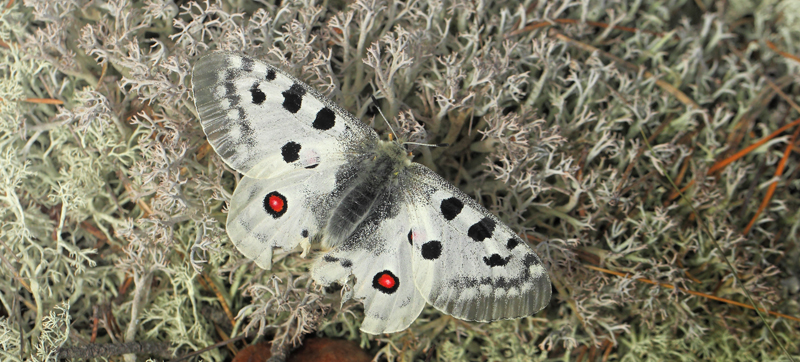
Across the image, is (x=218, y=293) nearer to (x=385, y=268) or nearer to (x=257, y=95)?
(x=385, y=268)

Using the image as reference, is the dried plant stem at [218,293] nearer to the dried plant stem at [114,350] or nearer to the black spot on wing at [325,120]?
the dried plant stem at [114,350]

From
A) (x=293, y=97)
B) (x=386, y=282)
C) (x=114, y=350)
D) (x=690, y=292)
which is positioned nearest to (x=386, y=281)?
(x=386, y=282)

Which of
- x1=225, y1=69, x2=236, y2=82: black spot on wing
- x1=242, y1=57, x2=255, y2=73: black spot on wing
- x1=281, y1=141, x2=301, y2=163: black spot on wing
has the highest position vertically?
x1=242, y1=57, x2=255, y2=73: black spot on wing

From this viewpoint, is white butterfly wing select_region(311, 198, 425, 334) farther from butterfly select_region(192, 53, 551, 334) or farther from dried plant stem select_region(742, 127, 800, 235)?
dried plant stem select_region(742, 127, 800, 235)

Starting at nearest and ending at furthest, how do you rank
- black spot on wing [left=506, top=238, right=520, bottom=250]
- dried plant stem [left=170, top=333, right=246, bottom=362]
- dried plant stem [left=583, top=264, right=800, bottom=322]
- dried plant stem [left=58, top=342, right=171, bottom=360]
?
black spot on wing [left=506, top=238, right=520, bottom=250]
dried plant stem [left=58, top=342, right=171, bottom=360]
dried plant stem [left=170, top=333, right=246, bottom=362]
dried plant stem [left=583, top=264, right=800, bottom=322]

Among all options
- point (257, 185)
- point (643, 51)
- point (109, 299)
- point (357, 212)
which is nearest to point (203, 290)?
point (109, 299)

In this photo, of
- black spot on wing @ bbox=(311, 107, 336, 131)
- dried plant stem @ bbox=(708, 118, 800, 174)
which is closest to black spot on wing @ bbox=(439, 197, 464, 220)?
black spot on wing @ bbox=(311, 107, 336, 131)
